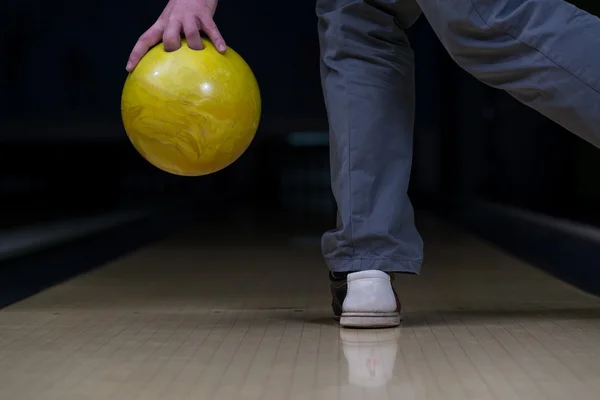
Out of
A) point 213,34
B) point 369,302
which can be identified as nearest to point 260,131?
point 213,34

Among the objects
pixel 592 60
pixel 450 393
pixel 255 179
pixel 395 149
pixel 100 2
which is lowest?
pixel 255 179

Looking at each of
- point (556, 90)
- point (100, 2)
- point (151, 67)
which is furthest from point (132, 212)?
point (556, 90)

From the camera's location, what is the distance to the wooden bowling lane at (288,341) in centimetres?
94

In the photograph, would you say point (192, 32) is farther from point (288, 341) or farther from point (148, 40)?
point (288, 341)

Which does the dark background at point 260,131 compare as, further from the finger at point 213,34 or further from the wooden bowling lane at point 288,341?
the finger at point 213,34

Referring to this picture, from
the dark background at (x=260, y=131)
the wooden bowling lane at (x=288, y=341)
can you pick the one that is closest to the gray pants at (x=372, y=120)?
the wooden bowling lane at (x=288, y=341)

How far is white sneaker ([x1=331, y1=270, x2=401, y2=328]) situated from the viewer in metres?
1.29

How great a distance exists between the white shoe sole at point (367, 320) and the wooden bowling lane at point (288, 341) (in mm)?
18

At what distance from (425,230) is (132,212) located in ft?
3.76

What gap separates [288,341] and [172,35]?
1.59ft

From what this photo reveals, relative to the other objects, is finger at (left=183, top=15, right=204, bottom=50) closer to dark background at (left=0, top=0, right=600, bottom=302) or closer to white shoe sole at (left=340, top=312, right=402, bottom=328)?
white shoe sole at (left=340, top=312, right=402, bottom=328)

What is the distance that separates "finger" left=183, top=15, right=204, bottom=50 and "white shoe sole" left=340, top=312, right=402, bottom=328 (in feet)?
1.49

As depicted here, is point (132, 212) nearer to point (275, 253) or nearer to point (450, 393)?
point (275, 253)

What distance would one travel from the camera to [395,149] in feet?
4.42
